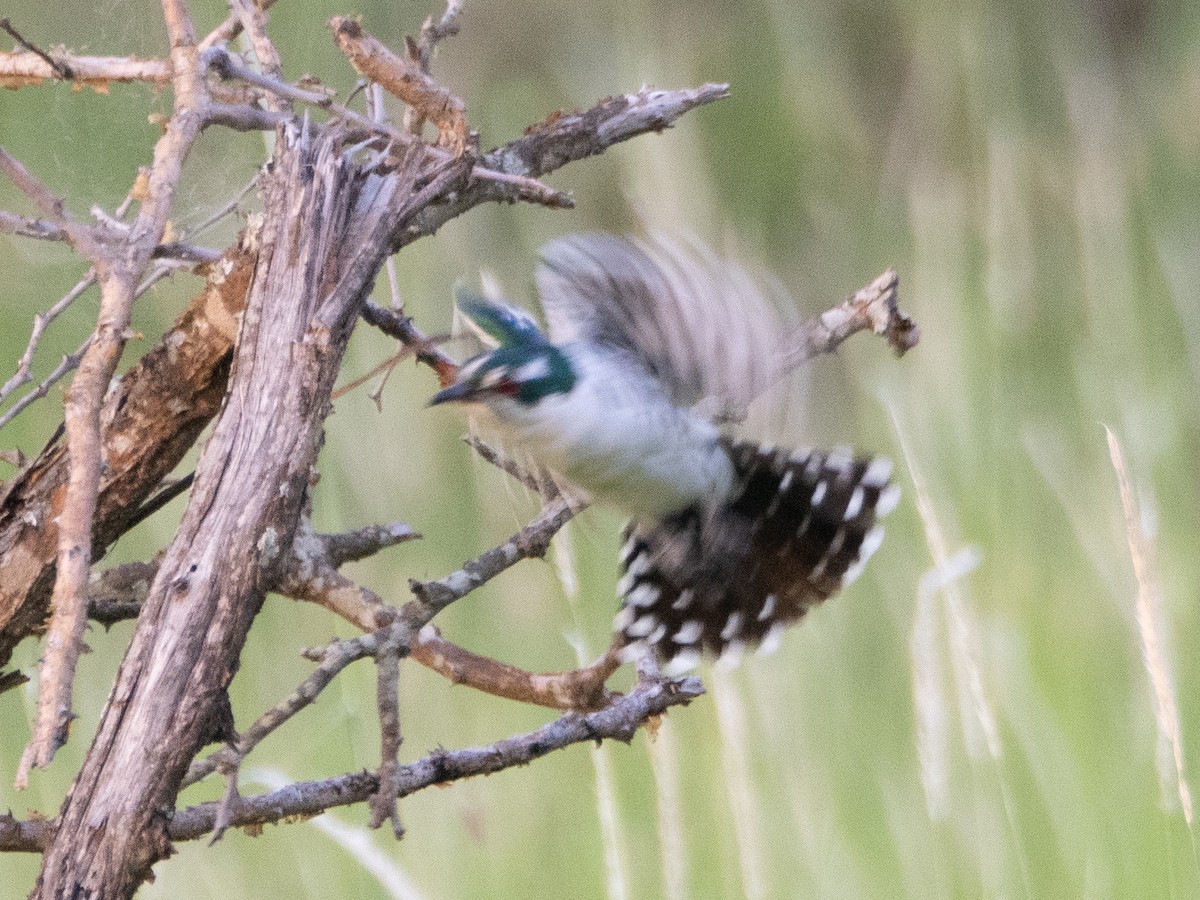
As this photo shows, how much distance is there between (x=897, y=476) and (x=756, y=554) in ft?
1.56

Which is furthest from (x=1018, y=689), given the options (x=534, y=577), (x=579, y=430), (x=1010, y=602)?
(x=579, y=430)

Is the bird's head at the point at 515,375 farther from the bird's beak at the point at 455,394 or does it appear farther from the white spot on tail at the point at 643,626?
the white spot on tail at the point at 643,626

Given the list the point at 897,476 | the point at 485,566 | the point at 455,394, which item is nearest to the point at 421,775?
the point at 485,566

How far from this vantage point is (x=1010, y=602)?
1317mm

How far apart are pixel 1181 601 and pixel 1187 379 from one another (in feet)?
0.81

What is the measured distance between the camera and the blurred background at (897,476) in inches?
50.8

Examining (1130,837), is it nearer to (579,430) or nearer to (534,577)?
(534,577)

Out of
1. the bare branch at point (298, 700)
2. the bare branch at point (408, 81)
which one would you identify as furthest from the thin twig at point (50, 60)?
the bare branch at point (298, 700)

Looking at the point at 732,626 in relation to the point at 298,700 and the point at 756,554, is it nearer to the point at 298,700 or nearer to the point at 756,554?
the point at 756,554

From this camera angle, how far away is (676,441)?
830mm

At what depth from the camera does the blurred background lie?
4.24ft

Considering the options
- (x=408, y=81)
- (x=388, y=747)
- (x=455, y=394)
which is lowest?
(x=388, y=747)

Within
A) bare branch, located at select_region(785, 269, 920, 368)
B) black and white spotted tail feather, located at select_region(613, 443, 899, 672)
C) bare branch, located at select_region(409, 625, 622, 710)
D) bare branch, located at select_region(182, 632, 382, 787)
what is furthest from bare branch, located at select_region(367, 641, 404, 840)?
bare branch, located at select_region(785, 269, 920, 368)

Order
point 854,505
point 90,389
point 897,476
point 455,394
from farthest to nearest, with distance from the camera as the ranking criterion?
point 897,476
point 854,505
point 455,394
point 90,389
